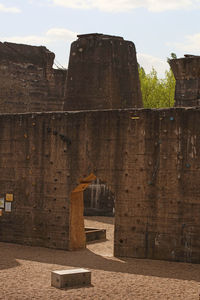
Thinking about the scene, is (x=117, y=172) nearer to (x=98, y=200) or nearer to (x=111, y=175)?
(x=111, y=175)

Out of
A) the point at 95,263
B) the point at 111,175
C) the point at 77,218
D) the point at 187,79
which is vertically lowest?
the point at 95,263

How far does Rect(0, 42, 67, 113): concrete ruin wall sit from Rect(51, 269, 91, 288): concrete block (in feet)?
62.5

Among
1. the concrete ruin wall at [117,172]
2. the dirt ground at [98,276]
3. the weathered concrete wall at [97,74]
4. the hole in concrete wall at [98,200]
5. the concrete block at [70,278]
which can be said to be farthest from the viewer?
the hole in concrete wall at [98,200]

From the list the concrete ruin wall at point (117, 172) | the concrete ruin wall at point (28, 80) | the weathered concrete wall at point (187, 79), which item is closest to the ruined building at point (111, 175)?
the concrete ruin wall at point (117, 172)

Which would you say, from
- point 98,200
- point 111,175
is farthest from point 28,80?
point 111,175

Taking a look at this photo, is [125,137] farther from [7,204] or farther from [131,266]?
[7,204]

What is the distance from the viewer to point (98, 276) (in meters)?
10.9

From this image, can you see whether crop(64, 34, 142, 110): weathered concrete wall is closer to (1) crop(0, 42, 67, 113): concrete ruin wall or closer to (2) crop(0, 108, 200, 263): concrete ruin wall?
(2) crop(0, 108, 200, 263): concrete ruin wall

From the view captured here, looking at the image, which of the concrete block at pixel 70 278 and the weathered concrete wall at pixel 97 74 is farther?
the weathered concrete wall at pixel 97 74

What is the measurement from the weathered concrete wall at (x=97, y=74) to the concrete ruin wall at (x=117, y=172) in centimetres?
605

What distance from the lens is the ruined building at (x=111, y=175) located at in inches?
498

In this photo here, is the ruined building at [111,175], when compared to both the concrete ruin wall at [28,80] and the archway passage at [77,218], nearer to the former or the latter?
the archway passage at [77,218]

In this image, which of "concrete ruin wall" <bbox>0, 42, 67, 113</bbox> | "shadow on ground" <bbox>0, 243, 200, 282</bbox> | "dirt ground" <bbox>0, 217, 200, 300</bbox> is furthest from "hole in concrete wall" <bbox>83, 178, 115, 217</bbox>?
"concrete ruin wall" <bbox>0, 42, 67, 113</bbox>

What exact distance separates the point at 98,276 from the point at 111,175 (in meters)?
3.22
